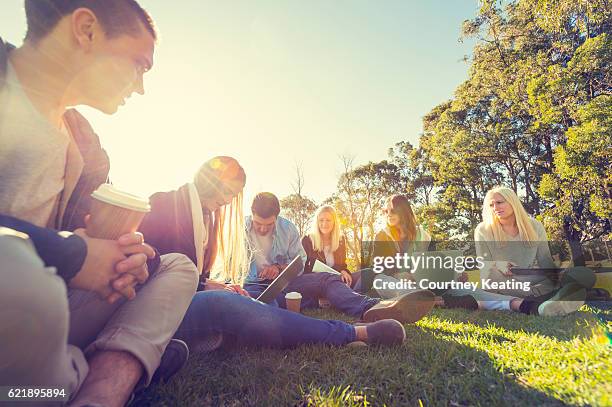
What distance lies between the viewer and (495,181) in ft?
62.9

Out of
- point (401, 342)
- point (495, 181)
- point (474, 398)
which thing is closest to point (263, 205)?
point (401, 342)

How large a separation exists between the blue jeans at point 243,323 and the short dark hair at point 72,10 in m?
Result: 1.49

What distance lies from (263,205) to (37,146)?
345 centimetres

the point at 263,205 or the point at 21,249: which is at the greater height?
the point at 263,205

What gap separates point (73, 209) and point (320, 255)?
190 inches

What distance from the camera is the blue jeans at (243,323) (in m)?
1.96

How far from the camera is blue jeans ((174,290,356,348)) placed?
1962mm

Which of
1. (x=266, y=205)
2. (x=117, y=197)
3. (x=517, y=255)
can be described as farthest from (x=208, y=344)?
(x=517, y=255)

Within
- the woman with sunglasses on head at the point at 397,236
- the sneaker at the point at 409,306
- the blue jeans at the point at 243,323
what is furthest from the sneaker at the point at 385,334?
the woman with sunglasses on head at the point at 397,236

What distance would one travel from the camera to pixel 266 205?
4750mm

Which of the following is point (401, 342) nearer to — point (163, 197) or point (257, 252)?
point (163, 197)

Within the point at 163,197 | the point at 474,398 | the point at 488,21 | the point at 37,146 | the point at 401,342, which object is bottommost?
the point at 474,398

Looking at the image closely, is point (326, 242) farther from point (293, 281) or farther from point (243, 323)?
point (243, 323)

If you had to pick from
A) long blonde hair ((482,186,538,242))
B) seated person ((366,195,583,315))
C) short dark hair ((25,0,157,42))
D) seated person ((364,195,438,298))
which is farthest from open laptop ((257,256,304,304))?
long blonde hair ((482,186,538,242))
